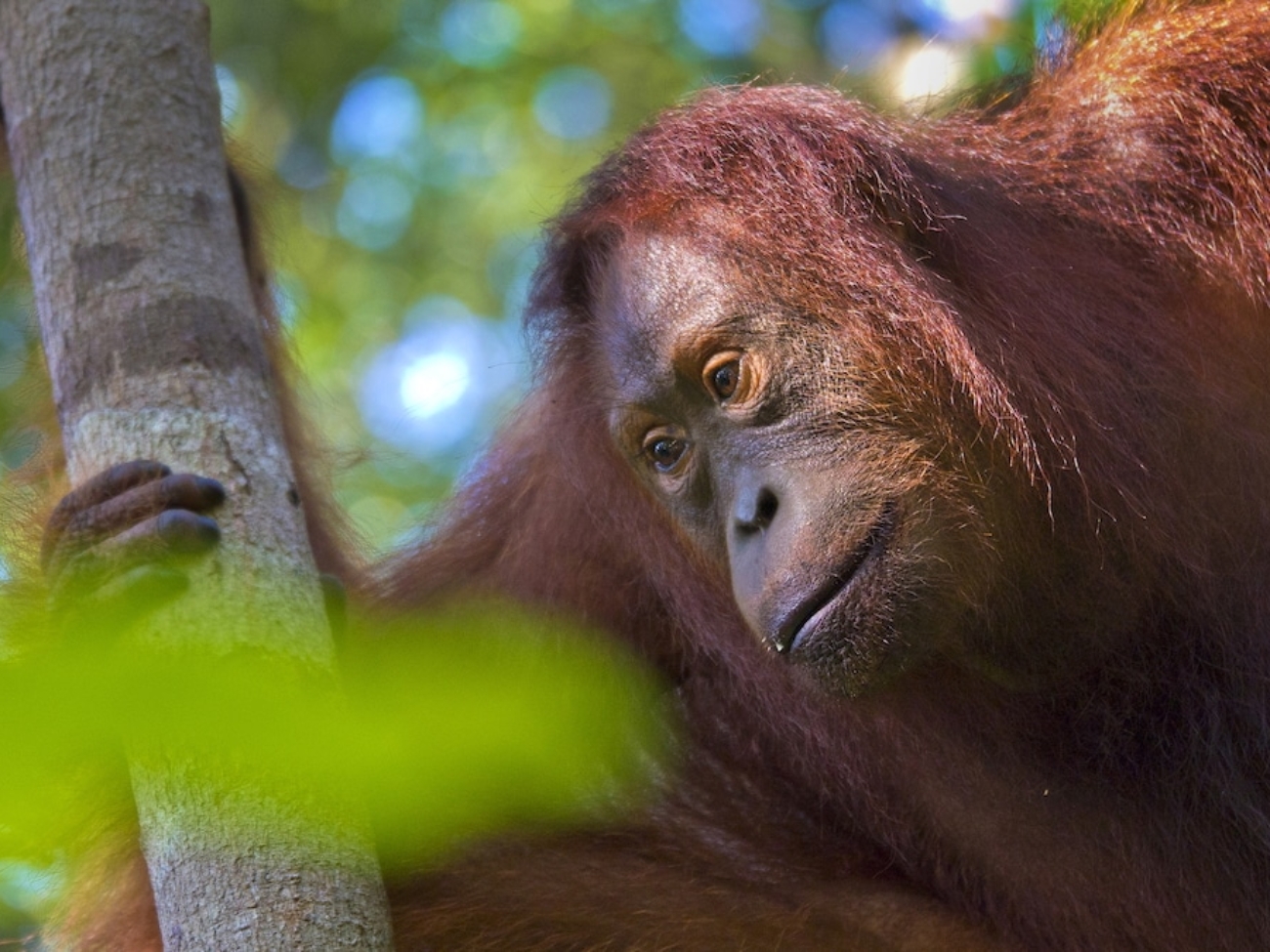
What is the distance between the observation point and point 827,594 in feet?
7.69

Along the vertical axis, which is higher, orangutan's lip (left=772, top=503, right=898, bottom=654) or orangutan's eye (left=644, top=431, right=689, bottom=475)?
orangutan's eye (left=644, top=431, right=689, bottom=475)

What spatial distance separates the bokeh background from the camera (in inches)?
225

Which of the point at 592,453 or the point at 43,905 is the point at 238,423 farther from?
the point at 43,905

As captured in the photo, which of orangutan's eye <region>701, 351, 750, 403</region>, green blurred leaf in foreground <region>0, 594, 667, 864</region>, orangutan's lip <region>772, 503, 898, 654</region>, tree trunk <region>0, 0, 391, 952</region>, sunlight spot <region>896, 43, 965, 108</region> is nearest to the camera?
green blurred leaf in foreground <region>0, 594, 667, 864</region>

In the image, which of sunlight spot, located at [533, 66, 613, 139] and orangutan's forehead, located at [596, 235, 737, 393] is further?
sunlight spot, located at [533, 66, 613, 139]

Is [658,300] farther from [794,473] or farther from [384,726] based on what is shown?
[384,726]

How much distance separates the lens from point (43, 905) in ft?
12.1

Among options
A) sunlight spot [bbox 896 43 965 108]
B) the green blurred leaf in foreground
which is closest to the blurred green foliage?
the green blurred leaf in foreground

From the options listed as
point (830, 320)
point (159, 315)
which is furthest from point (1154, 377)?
point (159, 315)

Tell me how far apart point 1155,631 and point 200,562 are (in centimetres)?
175

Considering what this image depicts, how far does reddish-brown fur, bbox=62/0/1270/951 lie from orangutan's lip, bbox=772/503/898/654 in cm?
24

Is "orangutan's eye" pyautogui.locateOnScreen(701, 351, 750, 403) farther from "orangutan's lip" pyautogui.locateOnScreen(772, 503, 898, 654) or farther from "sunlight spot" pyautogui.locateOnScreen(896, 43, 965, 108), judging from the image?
"sunlight spot" pyautogui.locateOnScreen(896, 43, 965, 108)

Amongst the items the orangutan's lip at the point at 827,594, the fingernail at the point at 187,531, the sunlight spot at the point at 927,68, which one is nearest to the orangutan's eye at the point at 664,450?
the orangutan's lip at the point at 827,594

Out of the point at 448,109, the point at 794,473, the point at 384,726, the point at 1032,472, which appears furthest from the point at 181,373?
the point at 448,109
